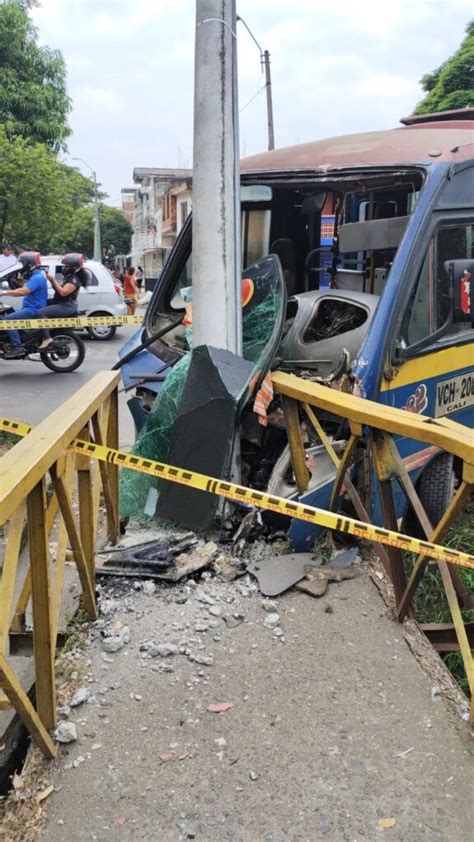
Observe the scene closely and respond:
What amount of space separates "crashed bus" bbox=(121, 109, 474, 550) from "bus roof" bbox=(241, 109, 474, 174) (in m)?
0.01

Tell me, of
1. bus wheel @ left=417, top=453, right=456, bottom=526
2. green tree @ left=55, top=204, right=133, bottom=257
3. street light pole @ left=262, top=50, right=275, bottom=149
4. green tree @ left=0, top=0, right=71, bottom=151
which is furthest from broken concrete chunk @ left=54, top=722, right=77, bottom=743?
green tree @ left=55, top=204, right=133, bottom=257

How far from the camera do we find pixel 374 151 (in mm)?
4078

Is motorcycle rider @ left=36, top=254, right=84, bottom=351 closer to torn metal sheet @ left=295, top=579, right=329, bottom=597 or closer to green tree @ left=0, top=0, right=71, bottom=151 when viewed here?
torn metal sheet @ left=295, top=579, right=329, bottom=597

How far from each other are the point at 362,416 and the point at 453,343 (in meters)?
1.45

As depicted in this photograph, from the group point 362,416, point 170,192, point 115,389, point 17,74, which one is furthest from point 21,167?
point 170,192

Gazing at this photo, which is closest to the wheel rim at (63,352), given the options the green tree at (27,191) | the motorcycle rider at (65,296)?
the motorcycle rider at (65,296)

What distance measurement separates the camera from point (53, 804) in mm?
1985

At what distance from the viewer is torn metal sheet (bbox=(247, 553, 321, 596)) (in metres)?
3.12

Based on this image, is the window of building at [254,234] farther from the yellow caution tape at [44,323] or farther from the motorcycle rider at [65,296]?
the motorcycle rider at [65,296]

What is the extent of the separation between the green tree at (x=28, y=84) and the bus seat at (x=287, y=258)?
58.5ft

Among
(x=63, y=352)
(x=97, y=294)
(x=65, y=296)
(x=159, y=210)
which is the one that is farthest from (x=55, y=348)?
(x=159, y=210)

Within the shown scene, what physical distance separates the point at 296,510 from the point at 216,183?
6.49 ft

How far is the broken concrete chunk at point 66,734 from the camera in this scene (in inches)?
87.1

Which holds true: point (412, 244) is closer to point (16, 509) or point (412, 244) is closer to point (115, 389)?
point (115, 389)
